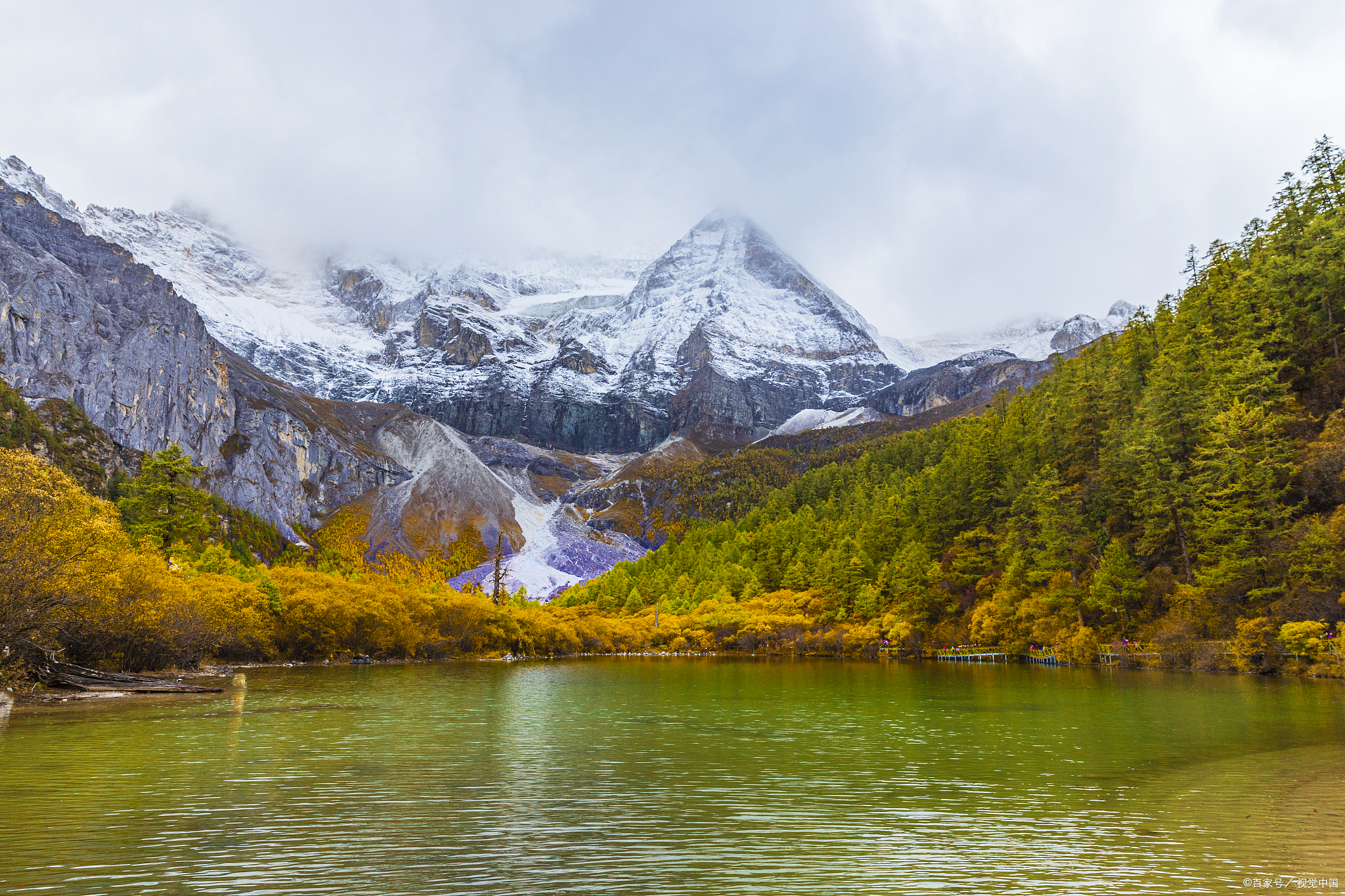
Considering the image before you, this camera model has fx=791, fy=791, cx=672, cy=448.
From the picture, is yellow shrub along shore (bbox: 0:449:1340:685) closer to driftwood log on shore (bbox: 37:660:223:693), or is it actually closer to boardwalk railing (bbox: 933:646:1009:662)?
driftwood log on shore (bbox: 37:660:223:693)

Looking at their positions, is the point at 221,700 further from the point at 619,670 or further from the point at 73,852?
the point at 619,670

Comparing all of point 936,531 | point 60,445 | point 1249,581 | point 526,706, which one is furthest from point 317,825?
point 60,445

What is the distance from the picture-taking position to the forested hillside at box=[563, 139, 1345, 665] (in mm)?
42500

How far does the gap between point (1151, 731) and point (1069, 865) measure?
14903 millimetres

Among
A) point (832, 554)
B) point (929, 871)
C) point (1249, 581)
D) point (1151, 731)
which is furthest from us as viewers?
point (832, 554)

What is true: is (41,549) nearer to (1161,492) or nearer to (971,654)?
(1161,492)

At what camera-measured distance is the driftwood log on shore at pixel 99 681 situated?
106 feet

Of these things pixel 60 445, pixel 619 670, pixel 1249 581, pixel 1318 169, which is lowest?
pixel 619 670

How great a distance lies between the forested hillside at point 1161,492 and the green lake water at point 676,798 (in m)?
15.6

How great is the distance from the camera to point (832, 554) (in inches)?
3529

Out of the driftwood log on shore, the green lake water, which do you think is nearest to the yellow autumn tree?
the driftwood log on shore

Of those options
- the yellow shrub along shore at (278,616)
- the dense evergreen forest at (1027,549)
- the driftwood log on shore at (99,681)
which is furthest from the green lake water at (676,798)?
the dense evergreen forest at (1027,549)

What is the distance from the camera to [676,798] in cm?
1515

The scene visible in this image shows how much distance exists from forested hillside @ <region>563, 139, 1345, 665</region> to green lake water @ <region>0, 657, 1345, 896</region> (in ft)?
51.3
